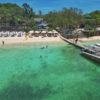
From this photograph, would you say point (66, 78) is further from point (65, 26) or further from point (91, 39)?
point (65, 26)

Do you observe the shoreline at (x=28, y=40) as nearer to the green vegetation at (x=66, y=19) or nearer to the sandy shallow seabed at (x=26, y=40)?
the sandy shallow seabed at (x=26, y=40)

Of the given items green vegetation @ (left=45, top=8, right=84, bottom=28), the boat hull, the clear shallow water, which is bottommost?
the clear shallow water

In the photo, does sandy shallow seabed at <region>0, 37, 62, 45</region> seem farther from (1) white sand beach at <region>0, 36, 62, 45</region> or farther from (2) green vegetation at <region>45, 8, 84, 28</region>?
(2) green vegetation at <region>45, 8, 84, 28</region>

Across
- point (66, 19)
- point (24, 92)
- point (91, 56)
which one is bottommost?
point (24, 92)

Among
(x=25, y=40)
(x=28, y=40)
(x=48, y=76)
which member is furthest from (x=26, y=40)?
(x=48, y=76)

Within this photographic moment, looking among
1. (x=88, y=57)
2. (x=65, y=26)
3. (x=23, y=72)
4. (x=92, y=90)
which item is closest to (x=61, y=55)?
(x=88, y=57)

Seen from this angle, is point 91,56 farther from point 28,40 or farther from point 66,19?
point 66,19

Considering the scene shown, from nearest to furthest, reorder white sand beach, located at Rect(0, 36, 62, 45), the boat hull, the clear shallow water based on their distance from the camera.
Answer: the clear shallow water, the boat hull, white sand beach, located at Rect(0, 36, 62, 45)

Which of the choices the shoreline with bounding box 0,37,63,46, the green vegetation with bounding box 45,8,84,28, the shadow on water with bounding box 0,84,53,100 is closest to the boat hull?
the shadow on water with bounding box 0,84,53,100
